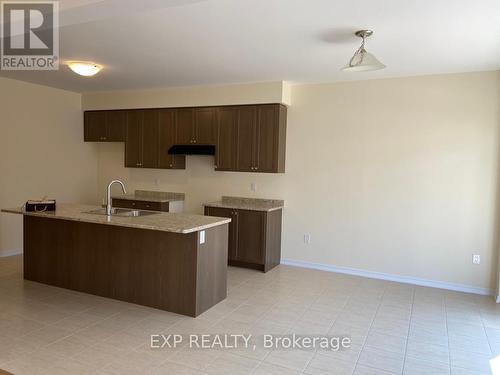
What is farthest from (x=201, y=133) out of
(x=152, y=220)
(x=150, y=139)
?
(x=152, y=220)

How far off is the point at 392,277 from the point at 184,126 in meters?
3.68

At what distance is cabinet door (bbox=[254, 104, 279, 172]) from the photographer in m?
5.09

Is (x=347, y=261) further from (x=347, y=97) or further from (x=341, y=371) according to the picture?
(x=341, y=371)

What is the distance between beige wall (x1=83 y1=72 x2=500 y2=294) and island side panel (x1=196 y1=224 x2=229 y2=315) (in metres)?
1.79

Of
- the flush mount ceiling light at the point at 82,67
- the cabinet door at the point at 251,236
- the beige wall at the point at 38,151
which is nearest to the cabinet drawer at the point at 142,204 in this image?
the beige wall at the point at 38,151

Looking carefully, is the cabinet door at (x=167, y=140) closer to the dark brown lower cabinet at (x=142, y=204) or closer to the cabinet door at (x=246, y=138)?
the dark brown lower cabinet at (x=142, y=204)

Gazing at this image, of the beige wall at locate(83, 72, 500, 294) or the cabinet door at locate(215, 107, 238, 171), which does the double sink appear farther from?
the beige wall at locate(83, 72, 500, 294)

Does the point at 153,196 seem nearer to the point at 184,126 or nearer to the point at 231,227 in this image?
the point at 184,126

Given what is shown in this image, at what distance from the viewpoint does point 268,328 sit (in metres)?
3.27

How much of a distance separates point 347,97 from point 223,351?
3591mm

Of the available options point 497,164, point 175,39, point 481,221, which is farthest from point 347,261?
point 175,39

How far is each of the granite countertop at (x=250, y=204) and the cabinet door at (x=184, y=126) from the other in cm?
108

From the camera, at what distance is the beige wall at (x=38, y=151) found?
5367 mm

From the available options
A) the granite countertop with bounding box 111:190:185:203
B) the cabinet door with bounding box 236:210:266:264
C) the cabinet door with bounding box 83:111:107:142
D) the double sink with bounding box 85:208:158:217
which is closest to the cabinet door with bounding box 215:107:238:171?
the cabinet door with bounding box 236:210:266:264
